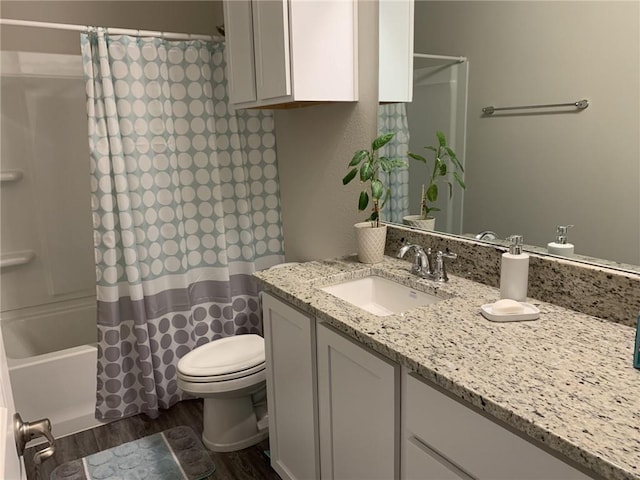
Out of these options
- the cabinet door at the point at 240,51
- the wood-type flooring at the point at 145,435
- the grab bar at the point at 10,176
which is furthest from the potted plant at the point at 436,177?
the grab bar at the point at 10,176

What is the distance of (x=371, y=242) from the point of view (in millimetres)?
2033

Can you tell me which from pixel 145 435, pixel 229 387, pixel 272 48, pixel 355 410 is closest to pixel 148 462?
pixel 145 435

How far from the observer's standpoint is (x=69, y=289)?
129 inches

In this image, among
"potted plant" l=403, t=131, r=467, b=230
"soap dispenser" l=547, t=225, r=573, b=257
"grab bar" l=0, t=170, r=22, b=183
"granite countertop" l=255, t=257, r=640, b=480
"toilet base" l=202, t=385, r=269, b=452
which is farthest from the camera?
"grab bar" l=0, t=170, r=22, b=183

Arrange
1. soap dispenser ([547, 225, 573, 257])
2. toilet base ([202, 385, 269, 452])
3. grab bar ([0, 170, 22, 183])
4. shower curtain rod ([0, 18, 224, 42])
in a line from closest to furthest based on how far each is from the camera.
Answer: soap dispenser ([547, 225, 573, 257]) < shower curtain rod ([0, 18, 224, 42]) < toilet base ([202, 385, 269, 452]) < grab bar ([0, 170, 22, 183])

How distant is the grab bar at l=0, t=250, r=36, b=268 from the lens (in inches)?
120

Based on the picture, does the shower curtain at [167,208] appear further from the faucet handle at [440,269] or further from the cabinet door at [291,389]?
the faucet handle at [440,269]

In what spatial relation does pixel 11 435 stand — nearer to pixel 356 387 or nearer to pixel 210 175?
pixel 356 387

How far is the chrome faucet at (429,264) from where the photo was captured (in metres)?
1.80

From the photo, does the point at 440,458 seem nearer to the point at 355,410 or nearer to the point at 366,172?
the point at 355,410

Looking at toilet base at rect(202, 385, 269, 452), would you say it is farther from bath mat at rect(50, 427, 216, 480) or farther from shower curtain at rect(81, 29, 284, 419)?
shower curtain at rect(81, 29, 284, 419)

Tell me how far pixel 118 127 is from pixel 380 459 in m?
1.82

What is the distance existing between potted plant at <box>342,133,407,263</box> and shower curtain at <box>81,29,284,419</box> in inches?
33.9

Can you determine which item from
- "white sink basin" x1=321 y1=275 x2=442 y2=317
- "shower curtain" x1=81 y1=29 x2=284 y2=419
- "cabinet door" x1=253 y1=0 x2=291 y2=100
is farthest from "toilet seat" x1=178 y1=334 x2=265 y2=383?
"cabinet door" x1=253 y1=0 x2=291 y2=100
